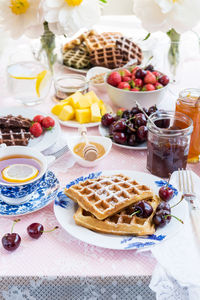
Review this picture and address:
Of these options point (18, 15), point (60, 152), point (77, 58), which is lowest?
point (60, 152)

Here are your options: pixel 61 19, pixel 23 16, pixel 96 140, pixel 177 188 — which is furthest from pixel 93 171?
pixel 23 16

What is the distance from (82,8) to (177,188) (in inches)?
29.3

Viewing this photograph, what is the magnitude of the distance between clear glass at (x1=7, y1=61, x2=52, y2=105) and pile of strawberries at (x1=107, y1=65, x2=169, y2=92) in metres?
0.31

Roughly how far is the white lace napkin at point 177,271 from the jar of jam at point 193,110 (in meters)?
0.47

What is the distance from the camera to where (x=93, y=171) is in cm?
144

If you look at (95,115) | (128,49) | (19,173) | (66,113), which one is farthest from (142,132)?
(128,49)

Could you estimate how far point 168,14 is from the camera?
4.57 ft

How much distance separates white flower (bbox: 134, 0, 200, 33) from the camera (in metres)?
1.38

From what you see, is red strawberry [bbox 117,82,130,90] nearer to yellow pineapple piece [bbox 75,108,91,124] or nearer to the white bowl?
the white bowl

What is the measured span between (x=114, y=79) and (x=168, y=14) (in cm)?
47

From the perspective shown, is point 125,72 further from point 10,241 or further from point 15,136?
point 10,241

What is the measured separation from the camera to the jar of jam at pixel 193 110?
4.70ft

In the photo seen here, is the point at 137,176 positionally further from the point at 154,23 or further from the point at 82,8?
the point at 82,8

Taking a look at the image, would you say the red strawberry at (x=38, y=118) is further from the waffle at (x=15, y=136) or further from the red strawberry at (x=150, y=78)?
the red strawberry at (x=150, y=78)
